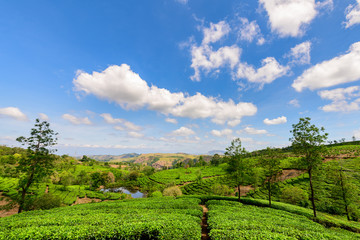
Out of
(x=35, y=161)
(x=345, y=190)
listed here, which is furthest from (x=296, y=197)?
(x=35, y=161)

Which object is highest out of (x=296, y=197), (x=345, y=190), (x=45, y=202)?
(x=345, y=190)

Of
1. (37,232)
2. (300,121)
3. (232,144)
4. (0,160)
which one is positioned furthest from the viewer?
(0,160)

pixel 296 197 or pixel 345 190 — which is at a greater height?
pixel 345 190

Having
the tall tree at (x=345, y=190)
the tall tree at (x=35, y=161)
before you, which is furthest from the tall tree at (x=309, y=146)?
the tall tree at (x=35, y=161)

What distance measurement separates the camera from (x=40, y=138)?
25547 mm

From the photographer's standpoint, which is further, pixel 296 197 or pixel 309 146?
pixel 296 197

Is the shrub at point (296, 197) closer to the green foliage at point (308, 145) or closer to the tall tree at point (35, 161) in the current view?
the green foliage at point (308, 145)

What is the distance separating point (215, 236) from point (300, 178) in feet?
226

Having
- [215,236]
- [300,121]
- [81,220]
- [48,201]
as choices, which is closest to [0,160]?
[48,201]

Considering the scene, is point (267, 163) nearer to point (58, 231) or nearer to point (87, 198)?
point (58, 231)

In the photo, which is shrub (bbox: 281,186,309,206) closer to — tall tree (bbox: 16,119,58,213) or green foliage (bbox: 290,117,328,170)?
green foliage (bbox: 290,117,328,170)

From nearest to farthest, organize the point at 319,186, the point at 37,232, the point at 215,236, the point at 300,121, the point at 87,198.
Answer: the point at 37,232
the point at 215,236
the point at 300,121
the point at 319,186
the point at 87,198

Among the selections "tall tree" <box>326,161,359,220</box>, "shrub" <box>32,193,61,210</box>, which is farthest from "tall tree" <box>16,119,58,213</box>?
"tall tree" <box>326,161,359,220</box>

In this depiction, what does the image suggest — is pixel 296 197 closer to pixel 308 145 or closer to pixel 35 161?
pixel 308 145
